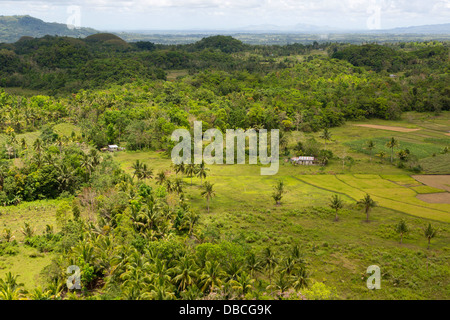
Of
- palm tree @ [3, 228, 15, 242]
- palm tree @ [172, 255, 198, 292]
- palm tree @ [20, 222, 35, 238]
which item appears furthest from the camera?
palm tree @ [20, 222, 35, 238]

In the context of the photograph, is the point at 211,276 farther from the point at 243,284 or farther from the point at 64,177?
the point at 64,177

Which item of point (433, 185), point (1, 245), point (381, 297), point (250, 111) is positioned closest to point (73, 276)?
point (1, 245)

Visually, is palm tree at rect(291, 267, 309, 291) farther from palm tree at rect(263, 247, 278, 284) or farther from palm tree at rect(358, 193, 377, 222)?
palm tree at rect(358, 193, 377, 222)

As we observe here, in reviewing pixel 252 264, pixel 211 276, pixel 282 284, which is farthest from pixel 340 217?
pixel 211 276

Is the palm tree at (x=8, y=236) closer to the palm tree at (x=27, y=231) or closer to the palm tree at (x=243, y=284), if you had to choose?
the palm tree at (x=27, y=231)

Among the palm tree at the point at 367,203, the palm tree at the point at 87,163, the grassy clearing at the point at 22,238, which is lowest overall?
the grassy clearing at the point at 22,238

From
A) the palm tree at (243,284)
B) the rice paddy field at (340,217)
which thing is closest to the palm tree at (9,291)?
the rice paddy field at (340,217)

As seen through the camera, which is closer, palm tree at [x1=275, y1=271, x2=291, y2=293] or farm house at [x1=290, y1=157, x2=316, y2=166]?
palm tree at [x1=275, y1=271, x2=291, y2=293]

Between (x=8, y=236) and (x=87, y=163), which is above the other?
(x=87, y=163)

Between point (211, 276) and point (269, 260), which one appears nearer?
point (211, 276)

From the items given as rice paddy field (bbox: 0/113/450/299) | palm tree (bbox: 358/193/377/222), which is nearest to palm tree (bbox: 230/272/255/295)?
rice paddy field (bbox: 0/113/450/299)

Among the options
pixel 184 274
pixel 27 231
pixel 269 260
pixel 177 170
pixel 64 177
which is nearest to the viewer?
pixel 184 274

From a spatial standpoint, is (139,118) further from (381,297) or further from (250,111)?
(381,297)
